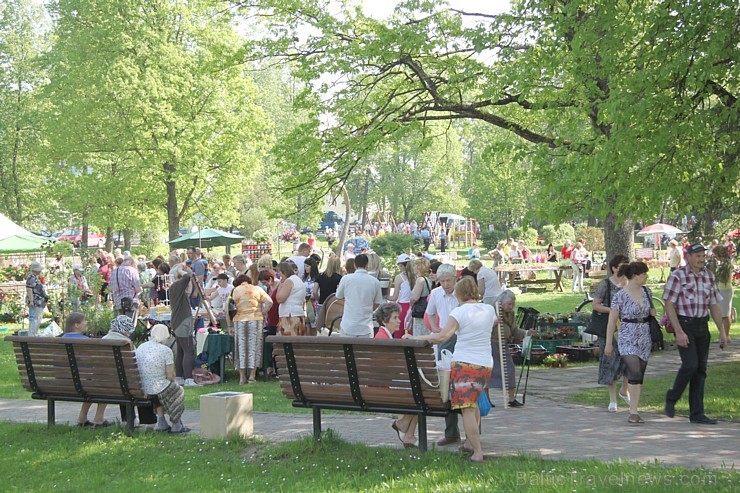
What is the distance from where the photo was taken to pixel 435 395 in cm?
748

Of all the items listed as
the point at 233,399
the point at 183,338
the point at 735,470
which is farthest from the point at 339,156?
the point at 735,470

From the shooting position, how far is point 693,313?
30.4 feet

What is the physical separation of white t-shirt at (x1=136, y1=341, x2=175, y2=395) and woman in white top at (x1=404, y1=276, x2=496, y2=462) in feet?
10.2

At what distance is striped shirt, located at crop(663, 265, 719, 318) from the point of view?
30.4 ft

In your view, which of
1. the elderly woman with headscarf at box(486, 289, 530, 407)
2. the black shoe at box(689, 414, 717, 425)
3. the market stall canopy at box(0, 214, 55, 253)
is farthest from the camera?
the market stall canopy at box(0, 214, 55, 253)

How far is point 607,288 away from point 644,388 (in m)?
1.79

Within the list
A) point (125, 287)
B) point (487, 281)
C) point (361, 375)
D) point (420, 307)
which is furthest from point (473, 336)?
point (125, 287)

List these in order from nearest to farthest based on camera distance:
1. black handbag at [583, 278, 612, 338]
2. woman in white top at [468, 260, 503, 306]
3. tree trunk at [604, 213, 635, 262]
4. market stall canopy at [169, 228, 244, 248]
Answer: black handbag at [583, 278, 612, 338] < woman in white top at [468, 260, 503, 306] < tree trunk at [604, 213, 635, 262] < market stall canopy at [169, 228, 244, 248]

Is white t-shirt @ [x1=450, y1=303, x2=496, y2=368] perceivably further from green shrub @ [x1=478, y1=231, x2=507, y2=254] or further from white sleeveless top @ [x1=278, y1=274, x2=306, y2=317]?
green shrub @ [x1=478, y1=231, x2=507, y2=254]

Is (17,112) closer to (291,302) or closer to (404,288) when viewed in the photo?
→ (291,302)

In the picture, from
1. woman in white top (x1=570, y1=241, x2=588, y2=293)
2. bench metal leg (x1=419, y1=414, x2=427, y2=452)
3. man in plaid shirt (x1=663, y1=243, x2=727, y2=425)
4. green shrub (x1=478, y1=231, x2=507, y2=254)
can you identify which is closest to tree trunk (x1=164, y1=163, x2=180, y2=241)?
woman in white top (x1=570, y1=241, x2=588, y2=293)

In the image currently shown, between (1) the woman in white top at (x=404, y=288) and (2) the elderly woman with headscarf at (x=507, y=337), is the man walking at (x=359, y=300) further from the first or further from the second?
(1) the woman in white top at (x=404, y=288)

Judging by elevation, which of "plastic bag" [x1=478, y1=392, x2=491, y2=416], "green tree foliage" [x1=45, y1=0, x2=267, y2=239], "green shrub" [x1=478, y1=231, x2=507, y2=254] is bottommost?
"plastic bag" [x1=478, y1=392, x2=491, y2=416]

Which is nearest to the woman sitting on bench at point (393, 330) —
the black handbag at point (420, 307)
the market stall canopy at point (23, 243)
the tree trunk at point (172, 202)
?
the black handbag at point (420, 307)
